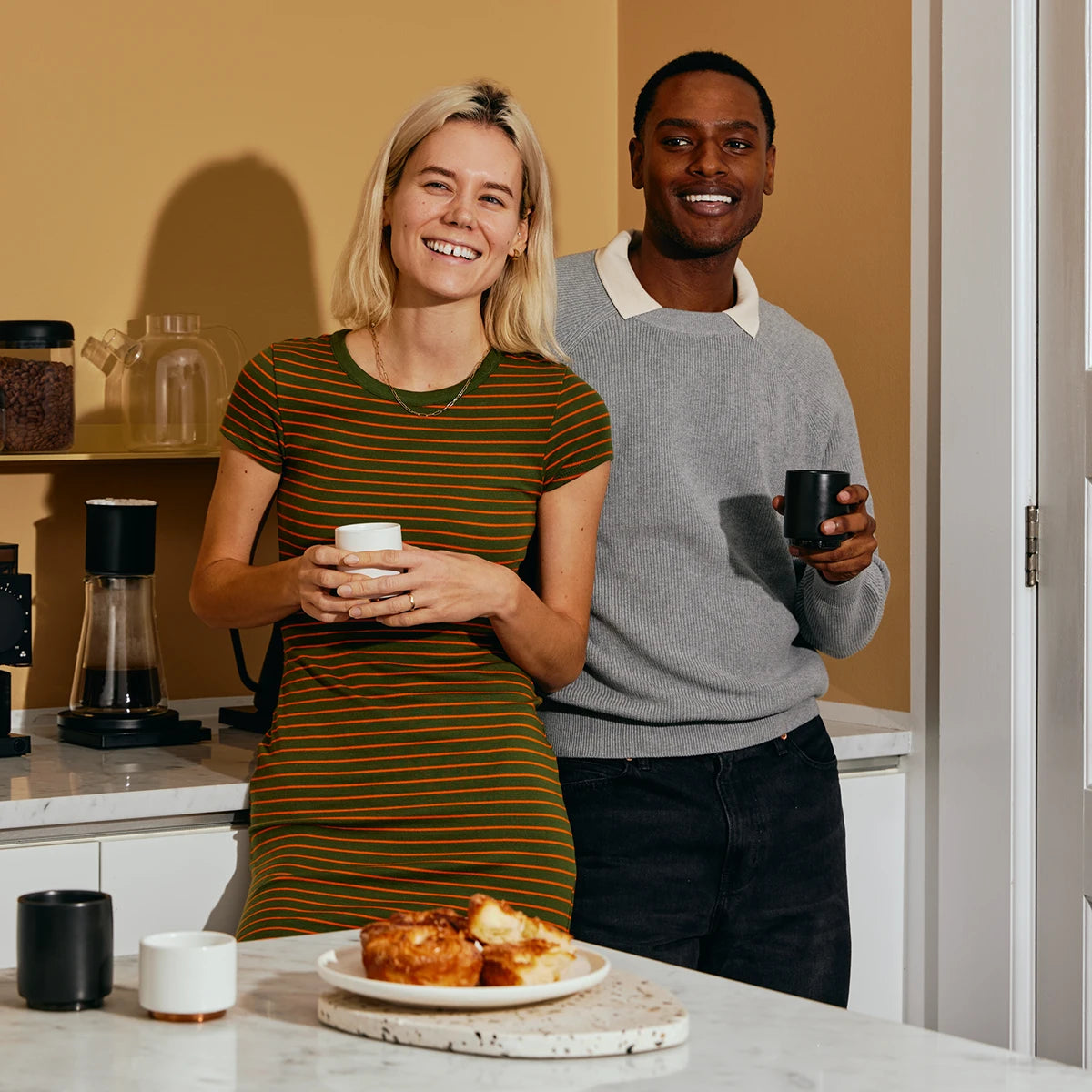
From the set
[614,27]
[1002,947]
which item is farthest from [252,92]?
[1002,947]

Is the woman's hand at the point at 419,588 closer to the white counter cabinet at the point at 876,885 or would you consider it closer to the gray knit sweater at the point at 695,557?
the gray knit sweater at the point at 695,557

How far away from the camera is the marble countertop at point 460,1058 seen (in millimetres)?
874

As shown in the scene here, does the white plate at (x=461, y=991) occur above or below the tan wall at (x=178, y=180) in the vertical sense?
below

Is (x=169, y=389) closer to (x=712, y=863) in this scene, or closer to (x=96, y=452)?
(x=96, y=452)

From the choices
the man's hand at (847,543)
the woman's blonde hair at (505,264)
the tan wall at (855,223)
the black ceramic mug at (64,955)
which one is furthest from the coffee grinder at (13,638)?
the tan wall at (855,223)

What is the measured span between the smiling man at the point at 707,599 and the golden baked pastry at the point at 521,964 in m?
0.95

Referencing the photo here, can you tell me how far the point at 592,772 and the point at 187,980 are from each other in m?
1.03

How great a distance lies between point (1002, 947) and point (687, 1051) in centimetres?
138

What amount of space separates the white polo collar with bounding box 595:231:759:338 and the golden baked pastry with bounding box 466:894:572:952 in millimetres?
1154

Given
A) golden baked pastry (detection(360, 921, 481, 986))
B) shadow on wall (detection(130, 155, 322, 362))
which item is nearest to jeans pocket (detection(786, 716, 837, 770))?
shadow on wall (detection(130, 155, 322, 362))

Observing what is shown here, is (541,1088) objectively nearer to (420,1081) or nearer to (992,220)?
(420,1081)

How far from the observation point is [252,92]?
2479 mm

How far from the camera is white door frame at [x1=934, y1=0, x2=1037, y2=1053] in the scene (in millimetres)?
2141

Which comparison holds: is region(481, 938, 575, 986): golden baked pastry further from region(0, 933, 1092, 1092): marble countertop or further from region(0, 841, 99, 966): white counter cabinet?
region(0, 841, 99, 966): white counter cabinet
